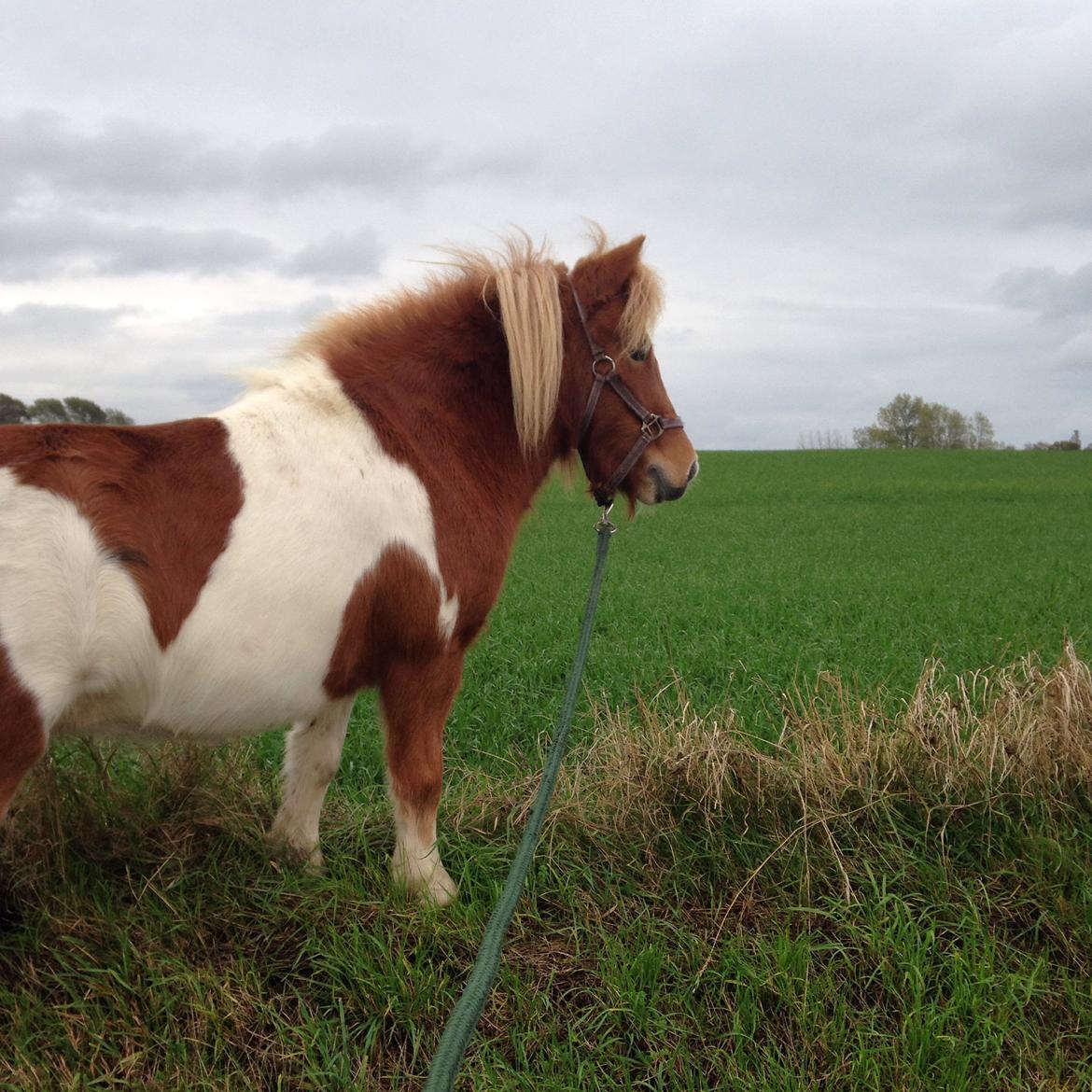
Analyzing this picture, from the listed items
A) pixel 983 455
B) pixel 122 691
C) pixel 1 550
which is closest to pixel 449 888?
pixel 122 691

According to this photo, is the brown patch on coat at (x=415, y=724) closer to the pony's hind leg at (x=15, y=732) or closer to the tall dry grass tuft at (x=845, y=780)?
the tall dry grass tuft at (x=845, y=780)

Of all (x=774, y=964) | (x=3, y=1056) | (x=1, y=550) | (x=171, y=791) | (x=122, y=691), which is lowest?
(x=3, y=1056)

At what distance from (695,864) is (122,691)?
2.15 m

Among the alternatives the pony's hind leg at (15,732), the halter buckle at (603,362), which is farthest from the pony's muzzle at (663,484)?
the pony's hind leg at (15,732)

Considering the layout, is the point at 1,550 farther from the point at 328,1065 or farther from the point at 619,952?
the point at 619,952

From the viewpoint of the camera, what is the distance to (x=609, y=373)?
3625 mm

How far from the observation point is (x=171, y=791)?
3.65m

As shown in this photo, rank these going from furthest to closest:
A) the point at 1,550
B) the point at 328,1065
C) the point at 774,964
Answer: the point at 774,964
the point at 328,1065
the point at 1,550

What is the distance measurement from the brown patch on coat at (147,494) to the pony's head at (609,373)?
1226 mm

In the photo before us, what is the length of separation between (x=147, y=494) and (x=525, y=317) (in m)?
1.50

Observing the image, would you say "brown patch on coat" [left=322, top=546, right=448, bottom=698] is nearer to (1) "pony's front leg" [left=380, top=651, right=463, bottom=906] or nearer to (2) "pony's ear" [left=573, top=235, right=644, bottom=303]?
(1) "pony's front leg" [left=380, top=651, right=463, bottom=906]

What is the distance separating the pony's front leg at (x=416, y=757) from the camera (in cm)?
324

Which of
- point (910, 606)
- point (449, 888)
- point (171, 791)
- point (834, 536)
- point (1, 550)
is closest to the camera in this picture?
point (1, 550)

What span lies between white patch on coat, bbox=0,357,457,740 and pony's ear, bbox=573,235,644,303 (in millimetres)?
1075
